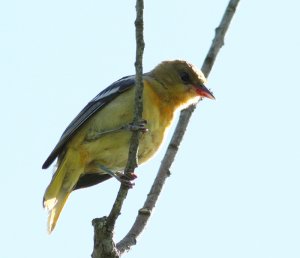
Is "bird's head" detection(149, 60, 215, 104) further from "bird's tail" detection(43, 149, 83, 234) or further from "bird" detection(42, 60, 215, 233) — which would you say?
"bird's tail" detection(43, 149, 83, 234)

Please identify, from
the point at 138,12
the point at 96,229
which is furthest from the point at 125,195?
the point at 138,12

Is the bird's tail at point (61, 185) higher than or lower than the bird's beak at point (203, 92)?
lower

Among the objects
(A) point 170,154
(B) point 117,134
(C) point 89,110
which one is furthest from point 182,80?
(A) point 170,154

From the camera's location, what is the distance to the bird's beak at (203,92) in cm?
656

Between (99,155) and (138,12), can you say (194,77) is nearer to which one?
(99,155)

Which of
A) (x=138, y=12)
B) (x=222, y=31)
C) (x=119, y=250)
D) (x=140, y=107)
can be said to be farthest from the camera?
(x=222, y=31)

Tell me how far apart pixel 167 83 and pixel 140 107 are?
2282mm

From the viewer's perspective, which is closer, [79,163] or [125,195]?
[125,195]

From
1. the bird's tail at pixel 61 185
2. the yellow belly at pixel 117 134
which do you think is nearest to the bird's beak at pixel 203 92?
the yellow belly at pixel 117 134

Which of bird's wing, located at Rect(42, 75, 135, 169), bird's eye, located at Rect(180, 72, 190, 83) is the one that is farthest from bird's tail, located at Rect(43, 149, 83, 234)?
bird's eye, located at Rect(180, 72, 190, 83)

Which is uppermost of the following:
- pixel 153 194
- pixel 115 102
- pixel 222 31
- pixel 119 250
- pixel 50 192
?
pixel 222 31

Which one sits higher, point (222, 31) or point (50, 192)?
point (222, 31)

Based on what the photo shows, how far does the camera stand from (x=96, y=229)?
432 cm

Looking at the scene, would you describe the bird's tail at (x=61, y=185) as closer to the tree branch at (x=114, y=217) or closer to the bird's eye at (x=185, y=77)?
the bird's eye at (x=185, y=77)
